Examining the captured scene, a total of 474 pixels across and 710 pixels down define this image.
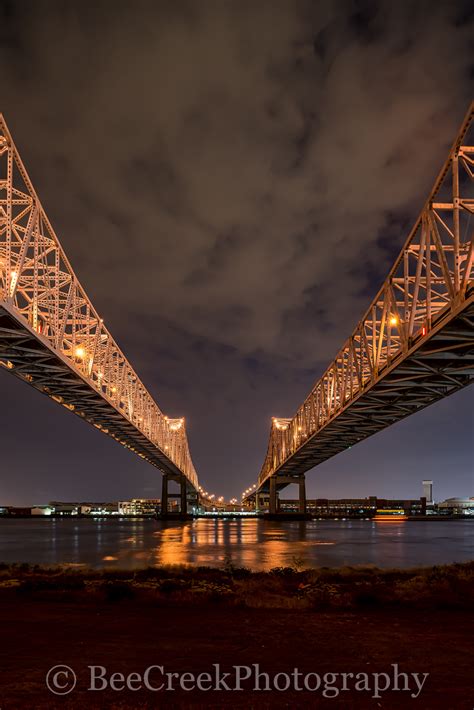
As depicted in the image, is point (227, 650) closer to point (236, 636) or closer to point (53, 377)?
point (236, 636)

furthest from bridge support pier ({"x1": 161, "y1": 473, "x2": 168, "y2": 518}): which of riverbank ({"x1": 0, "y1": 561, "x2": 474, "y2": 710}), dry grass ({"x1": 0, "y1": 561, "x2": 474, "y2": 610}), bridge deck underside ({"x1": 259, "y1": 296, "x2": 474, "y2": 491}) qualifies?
riverbank ({"x1": 0, "y1": 561, "x2": 474, "y2": 710})

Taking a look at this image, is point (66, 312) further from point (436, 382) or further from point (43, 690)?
point (43, 690)

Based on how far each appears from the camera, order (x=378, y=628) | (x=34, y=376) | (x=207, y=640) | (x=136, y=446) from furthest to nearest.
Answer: (x=136, y=446) → (x=34, y=376) → (x=378, y=628) → (x=207, y=640)

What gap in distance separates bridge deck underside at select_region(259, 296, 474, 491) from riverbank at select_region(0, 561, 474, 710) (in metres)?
10.6

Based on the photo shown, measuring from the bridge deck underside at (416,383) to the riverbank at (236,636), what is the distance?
34.8ft

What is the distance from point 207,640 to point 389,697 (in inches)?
147

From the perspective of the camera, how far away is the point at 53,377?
3800 cm

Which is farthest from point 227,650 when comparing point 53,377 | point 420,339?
point 53,377

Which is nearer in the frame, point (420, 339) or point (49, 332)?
point (420, 339)

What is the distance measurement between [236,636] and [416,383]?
2699cm

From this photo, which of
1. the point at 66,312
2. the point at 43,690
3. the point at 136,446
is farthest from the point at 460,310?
the point at 136,446

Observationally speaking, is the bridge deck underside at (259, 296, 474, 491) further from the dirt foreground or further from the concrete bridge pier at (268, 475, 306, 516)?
the concrete bridge pier at (268, 475, 306, 516)

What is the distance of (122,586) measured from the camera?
1507cm

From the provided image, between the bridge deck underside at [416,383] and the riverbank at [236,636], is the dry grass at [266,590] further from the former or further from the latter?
the bridge deck underside at [416,383]
